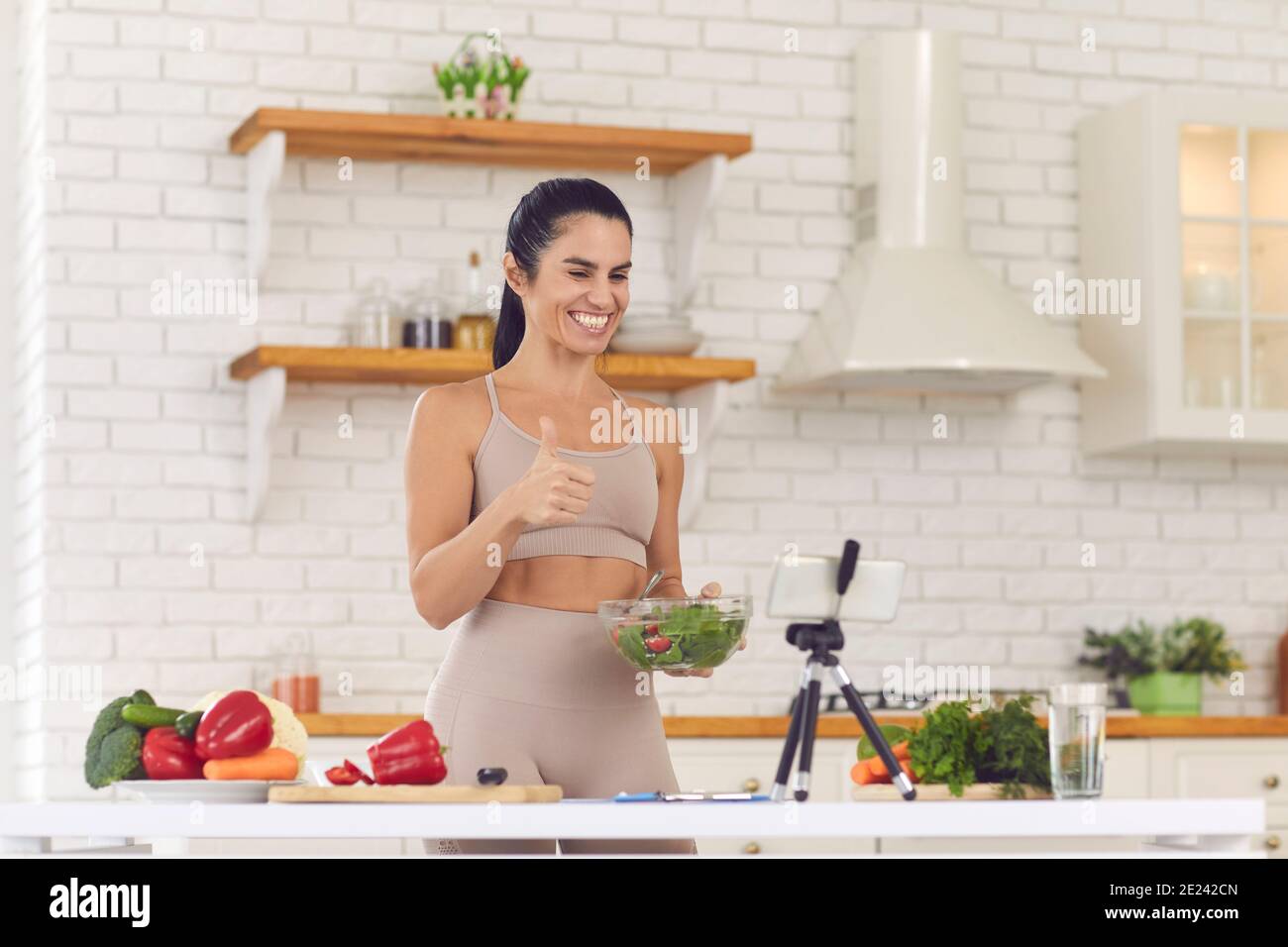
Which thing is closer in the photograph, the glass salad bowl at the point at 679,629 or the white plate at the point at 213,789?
the white plate at the point at 213,789

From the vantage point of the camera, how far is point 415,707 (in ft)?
13.8

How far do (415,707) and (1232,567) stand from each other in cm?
218

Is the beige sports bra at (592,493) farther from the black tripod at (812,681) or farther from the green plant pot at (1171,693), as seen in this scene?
the green plant pot at (1171,693)

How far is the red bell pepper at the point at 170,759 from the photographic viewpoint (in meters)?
1.78

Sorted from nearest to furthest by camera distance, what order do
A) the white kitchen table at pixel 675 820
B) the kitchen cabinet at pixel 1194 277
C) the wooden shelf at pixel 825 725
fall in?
Result: the white kitchen table at pixel 675 820, the wooden shelf at pixel 825 725, the kitchen cabinet at pixel 1194 277

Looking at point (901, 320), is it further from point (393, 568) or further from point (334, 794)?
point (334, 794)

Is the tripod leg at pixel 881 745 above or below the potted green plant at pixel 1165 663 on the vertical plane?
above

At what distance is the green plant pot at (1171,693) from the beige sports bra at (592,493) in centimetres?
258

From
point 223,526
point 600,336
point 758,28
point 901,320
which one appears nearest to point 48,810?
point 600,336

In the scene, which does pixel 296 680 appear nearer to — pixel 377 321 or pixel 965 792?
pixel 377 321

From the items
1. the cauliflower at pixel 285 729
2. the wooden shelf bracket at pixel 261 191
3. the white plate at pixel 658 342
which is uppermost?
the wooden shelf bracket at pixel 261 191

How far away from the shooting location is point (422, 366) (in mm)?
4016

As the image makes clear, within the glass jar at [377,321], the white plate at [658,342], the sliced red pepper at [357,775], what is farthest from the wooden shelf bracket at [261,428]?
the sliced red pepper at [357,775]

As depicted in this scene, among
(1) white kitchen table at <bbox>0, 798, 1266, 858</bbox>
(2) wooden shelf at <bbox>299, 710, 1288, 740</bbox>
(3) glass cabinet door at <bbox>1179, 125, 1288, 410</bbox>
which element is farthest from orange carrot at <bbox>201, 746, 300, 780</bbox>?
(3) glass cabinet door at <bbox>1179, 125, 1288, 410</bbox>
